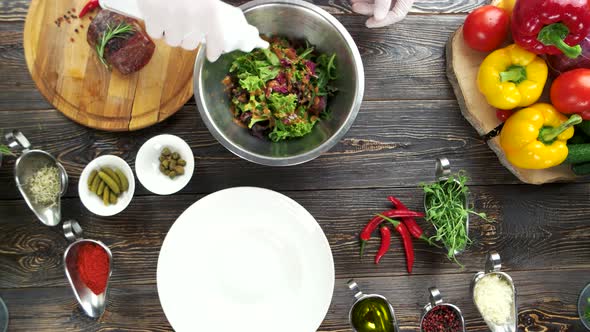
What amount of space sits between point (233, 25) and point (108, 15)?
456mm

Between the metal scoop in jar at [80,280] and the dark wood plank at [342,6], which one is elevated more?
the dark wood plank at [342,6]

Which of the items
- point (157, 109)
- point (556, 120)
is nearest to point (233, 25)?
point (157, 109)

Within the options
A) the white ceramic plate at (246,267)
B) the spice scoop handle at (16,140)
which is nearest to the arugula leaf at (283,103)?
the white ceramic plate at (246,267)

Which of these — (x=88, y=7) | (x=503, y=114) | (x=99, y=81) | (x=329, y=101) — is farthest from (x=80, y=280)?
(x=503, y=114)

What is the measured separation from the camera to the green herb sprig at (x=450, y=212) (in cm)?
151

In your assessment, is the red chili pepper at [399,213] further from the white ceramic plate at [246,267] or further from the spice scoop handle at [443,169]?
the white ceramic plate at [246,267]

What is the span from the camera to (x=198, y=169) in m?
1.59

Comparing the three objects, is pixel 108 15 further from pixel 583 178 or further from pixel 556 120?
pixel 583 178

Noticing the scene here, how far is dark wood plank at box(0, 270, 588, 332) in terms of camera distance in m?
1.57

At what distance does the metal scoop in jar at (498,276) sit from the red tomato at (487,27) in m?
0.67

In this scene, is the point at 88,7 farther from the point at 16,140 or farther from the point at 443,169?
the point at 443,169

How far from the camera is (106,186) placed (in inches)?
58.8

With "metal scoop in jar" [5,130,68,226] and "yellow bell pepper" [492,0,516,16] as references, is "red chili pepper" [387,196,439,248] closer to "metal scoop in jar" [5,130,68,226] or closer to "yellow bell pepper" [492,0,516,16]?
"yellow bell pepper" [492,0,516,16]

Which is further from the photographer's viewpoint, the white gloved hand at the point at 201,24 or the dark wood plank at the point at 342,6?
the dark wood plank at the point at 342,6
